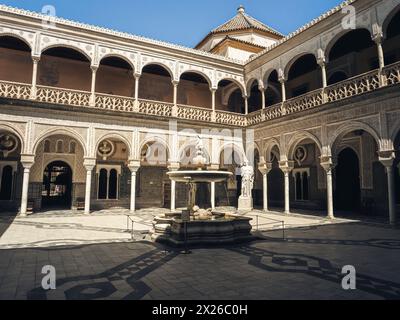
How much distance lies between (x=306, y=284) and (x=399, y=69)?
9.40 m

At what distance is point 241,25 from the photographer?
871 inches

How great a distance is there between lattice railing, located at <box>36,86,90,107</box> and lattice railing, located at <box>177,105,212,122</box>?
186 inches

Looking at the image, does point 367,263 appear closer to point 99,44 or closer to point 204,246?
point 204,246

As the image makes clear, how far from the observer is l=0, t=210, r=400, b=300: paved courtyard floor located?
381 cm

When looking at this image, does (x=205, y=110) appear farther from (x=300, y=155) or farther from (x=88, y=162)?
(x=88, y=162)

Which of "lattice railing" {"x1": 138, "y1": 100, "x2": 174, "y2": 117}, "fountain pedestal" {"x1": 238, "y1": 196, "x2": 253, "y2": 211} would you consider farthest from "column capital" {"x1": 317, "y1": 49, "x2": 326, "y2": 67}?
"fountain pedestal" {"x1": 238, "y1": 196, "x2": 253, "y2": 211}

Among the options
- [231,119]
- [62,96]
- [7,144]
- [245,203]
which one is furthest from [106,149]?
[245,203]

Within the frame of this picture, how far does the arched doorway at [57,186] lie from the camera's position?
53.7ft

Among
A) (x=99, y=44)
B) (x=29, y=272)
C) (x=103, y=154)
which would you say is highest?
(x=99, y=44)

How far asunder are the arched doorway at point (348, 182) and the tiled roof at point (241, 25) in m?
11.2

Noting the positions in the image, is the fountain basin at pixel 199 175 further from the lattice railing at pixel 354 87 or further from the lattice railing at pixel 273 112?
the lattice railing at pixel 273 112

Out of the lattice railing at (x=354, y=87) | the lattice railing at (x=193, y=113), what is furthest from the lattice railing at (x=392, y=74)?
the lattice railing at (x=193, y=113)

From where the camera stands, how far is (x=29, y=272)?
462 centimetres
